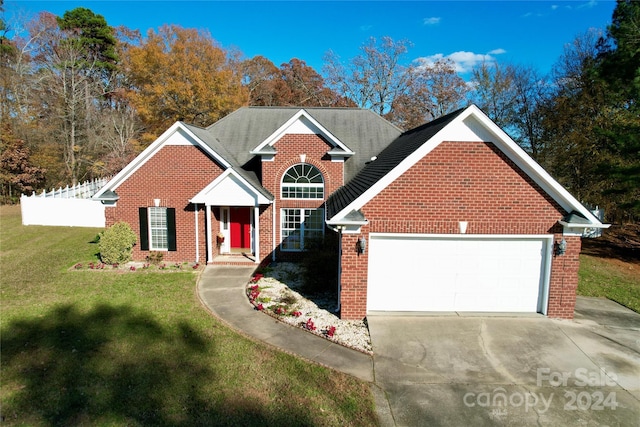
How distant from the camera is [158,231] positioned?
14.8 m

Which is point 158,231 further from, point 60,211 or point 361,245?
point 60,211

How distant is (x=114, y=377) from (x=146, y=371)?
50 centimetres

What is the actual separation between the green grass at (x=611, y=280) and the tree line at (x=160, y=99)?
30.7 ft

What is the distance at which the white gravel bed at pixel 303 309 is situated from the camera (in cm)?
822

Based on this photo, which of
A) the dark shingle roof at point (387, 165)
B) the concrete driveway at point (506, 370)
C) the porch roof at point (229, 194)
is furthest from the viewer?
the porch roof at point (229, 194)

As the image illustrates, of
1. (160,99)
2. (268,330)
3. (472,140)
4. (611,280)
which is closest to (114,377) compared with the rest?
(268,330)

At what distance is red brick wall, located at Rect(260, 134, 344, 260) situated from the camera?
14.7 m

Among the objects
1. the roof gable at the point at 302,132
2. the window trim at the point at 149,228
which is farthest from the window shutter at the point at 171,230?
the roof gable at the point at 302,132

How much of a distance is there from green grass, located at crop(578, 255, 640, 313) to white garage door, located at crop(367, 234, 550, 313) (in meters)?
4.01

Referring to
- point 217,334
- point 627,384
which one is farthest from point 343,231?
point 627,384

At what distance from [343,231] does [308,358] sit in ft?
9.93

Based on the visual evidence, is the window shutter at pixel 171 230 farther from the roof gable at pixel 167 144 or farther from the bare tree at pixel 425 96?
the bare tree at pixel 425 96

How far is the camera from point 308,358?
723 cm

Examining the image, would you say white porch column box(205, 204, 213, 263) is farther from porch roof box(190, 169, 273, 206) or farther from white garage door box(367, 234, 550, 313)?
white garage door box(367, 234, 550, 313)
